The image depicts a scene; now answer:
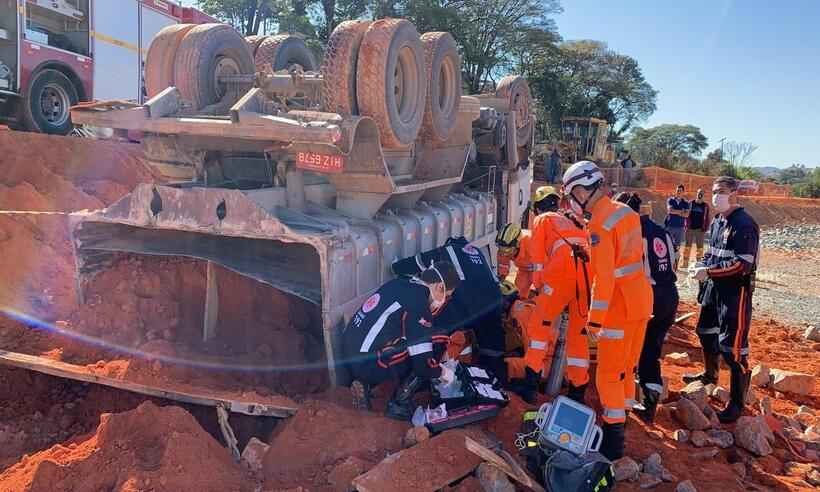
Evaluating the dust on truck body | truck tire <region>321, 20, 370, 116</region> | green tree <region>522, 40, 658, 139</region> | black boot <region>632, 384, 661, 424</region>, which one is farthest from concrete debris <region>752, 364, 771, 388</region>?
green tree <region>522, 40, 658, 139</region>

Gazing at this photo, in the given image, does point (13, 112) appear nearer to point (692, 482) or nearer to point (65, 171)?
point (65, 171)

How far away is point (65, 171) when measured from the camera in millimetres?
8016

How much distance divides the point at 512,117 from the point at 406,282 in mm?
4294

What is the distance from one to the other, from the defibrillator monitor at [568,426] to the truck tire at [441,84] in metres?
2.88

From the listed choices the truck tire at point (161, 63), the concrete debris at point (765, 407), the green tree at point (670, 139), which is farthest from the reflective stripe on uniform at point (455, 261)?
the green tree at point (670, 139)

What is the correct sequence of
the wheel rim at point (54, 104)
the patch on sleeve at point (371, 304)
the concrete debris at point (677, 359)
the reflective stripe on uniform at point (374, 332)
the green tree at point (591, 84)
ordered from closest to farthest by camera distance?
the reflective stripe on uniform at point (374, 332)
the patch on sleeve at point (371, 304)
the concrete debris at point (677, 359)
the wheel rim at point (54, 104)
the green tree at point (591, 84)

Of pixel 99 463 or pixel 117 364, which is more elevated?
pixel 117 364

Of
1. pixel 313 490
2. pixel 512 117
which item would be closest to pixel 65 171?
pixel 512 117

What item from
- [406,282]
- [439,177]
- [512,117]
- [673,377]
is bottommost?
[673,377]

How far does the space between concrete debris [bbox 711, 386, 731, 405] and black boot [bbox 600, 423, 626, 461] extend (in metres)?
1.74

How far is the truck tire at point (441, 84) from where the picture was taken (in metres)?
5.33

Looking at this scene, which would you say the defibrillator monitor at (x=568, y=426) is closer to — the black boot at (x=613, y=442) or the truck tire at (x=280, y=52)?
the black boot at (x=613, y=442)

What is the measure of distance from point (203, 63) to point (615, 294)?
3729mm

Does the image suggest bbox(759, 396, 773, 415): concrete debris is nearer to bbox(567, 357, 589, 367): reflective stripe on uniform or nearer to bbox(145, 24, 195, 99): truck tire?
bbox(567, 357, 589, 367): reflective stripe on uniform
